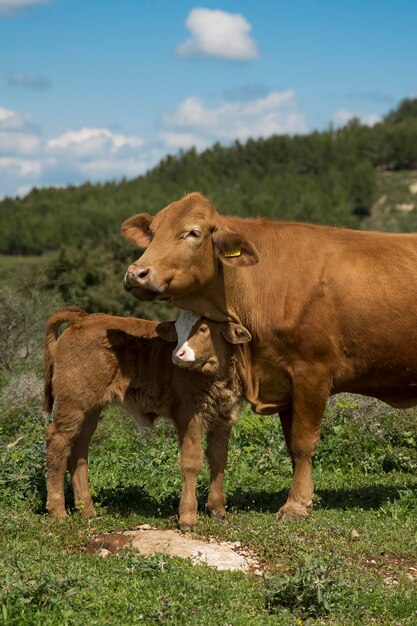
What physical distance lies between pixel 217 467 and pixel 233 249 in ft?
6.24

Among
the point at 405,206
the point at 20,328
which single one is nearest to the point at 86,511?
the point at 20,328

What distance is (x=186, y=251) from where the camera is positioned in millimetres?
7523

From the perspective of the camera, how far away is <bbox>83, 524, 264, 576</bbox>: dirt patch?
6742 millimetres

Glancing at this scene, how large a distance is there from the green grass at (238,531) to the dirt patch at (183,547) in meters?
0.11

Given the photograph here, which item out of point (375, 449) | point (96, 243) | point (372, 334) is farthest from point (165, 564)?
point (96, 243)

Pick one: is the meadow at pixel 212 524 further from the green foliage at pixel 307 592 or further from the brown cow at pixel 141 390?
the brown cow at pixel 141 390

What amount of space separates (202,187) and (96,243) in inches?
1534

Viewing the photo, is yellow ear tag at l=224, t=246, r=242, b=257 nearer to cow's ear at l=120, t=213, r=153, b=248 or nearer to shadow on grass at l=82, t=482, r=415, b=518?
cow's ear at l=120, t=213, r=153, b=248

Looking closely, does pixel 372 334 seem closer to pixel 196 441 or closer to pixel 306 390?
pixel 306 390

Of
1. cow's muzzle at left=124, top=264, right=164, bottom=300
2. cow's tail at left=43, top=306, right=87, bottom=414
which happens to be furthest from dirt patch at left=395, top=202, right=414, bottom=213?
cow's muzzle at left=124, top=264, right=164, bottom=300

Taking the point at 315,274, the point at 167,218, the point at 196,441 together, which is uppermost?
the point at 167,218

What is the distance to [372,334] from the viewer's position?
8.29 meters

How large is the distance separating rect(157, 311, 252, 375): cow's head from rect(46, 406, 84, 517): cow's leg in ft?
3.52

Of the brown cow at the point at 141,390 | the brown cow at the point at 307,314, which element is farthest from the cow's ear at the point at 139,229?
the brown cow at the point at 141,390
